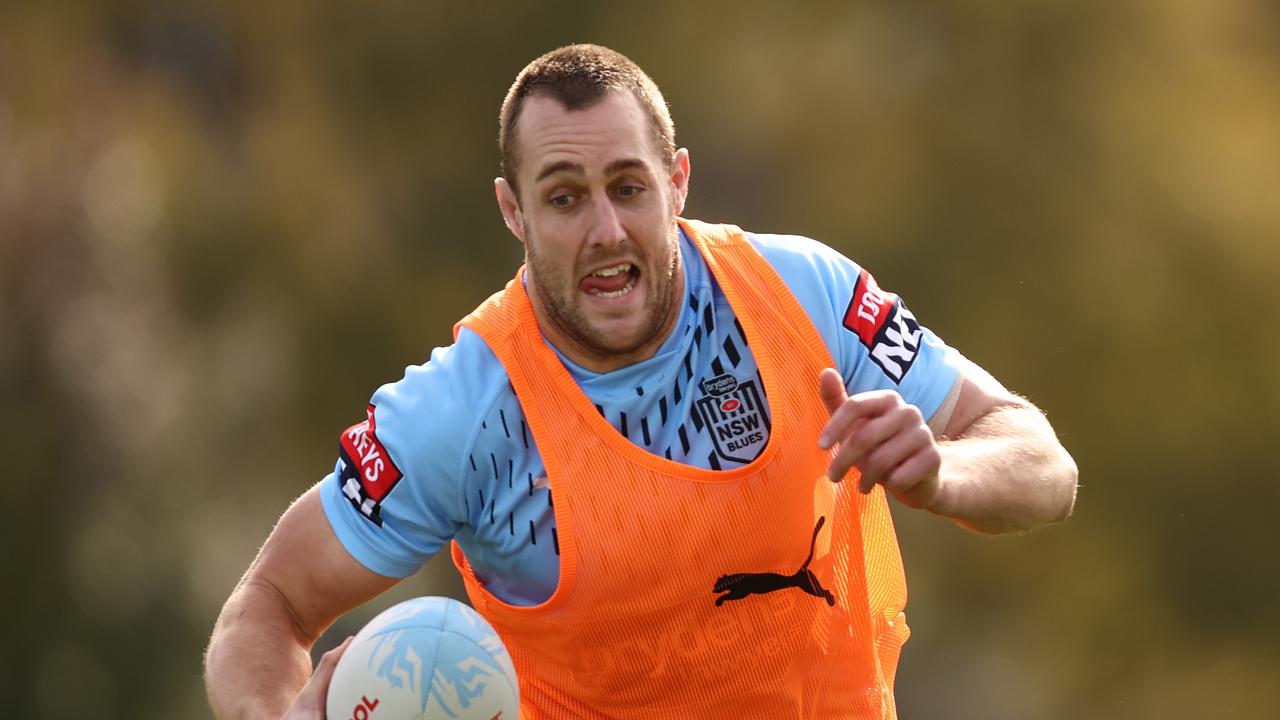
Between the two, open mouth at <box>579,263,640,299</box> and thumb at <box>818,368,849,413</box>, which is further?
open mouth at <box>579,263,640,299</box>

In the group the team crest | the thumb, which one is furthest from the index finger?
the team crest

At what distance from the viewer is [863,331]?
4621mm

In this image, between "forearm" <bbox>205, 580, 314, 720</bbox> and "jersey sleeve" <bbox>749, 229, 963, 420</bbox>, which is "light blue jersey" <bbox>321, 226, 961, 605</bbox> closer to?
"jersey sleeve" <bbox>749, 229, 963, 420</bbox>

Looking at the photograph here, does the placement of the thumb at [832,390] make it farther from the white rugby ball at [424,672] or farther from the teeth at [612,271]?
the white rugby ball at [424,672]

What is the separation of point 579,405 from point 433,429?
1.33 feet

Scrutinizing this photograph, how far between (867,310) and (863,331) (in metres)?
0.07

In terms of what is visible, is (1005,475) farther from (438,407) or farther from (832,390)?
(438,407)

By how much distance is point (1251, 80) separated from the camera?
511 inches

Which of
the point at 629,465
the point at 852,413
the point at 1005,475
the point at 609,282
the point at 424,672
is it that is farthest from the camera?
the point at 609,282

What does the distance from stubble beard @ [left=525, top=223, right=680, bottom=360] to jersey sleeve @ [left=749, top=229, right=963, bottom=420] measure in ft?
1.15

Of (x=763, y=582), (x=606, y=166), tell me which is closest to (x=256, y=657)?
(x=763, y=582)

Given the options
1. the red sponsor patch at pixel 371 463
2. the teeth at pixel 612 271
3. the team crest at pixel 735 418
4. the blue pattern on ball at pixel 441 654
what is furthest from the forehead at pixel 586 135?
the blue pattern on ball at pixel 441 654

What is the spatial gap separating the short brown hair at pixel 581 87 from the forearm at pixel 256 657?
1394 mm

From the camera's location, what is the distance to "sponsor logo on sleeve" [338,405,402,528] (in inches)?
177
